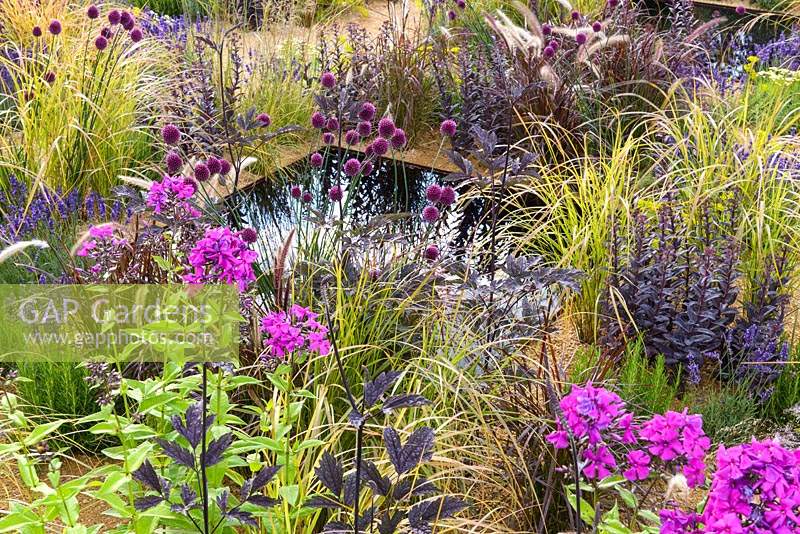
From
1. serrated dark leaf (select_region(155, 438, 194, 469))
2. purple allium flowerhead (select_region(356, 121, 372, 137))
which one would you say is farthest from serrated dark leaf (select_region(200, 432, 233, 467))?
purple allium flowerhead (select_region(356, 121, 372, 137))

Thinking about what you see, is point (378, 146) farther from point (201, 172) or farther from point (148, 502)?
point (148, 502)

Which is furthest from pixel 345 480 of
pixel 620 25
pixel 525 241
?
pixel 620 25

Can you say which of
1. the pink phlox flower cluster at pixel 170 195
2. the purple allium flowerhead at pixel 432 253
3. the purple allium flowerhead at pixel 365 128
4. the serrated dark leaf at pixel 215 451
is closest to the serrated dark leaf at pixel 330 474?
the serrated dark leaf at pixel 215 451

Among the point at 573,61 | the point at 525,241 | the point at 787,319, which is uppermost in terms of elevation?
the point at 573,61

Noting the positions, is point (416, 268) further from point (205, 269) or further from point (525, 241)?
point (205, 269)

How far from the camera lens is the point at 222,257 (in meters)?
1.67

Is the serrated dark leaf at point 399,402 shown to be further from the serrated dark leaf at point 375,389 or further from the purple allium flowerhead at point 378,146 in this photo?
the purple allium flowerhead at point 378,146

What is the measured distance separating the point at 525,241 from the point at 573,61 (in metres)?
2.29

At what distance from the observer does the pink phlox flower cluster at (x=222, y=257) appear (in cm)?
166

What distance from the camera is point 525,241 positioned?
12.4 ft

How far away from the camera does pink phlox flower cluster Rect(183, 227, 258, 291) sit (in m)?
1.66

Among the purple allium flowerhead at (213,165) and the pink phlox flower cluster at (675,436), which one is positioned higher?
the purple allium flowerhead at (213,165)

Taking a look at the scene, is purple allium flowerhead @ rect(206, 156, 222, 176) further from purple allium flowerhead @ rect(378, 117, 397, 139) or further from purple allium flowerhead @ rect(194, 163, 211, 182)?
purple allium flowerhead @ rect(378, 117, 397, 139)

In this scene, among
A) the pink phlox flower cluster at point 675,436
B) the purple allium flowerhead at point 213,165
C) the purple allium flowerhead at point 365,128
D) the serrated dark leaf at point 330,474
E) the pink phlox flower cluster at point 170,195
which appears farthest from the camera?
the purple allium flowerhead at point 365,128
